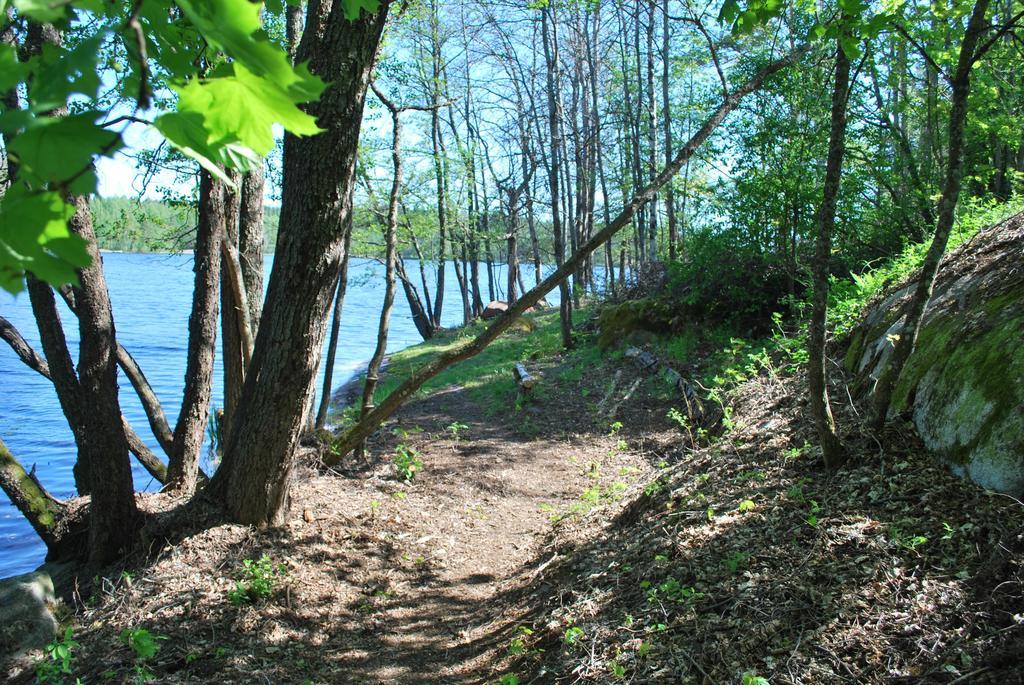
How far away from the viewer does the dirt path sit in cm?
399

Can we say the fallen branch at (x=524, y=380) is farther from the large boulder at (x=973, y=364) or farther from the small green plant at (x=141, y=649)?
the small green plant at (x=141, y=649)

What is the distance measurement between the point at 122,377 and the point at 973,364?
1856cm

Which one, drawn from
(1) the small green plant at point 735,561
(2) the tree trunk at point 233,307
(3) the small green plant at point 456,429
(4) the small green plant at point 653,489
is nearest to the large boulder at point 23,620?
(2) the tree trunk at point 233,307

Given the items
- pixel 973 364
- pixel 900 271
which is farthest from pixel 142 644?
pixel 900 271

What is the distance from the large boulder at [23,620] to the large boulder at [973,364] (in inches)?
217

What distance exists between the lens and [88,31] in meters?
6.60

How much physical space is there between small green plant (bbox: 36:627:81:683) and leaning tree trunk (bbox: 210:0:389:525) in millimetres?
1328

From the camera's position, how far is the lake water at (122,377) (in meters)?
10.1

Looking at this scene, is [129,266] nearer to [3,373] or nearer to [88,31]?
[3,373]

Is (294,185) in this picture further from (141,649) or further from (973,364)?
(973,364)

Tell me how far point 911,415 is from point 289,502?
4.58 metres

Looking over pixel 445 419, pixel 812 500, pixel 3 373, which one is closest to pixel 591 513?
pixel 812 500

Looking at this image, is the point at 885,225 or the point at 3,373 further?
the point at 3,373

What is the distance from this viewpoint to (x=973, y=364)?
4.00m
